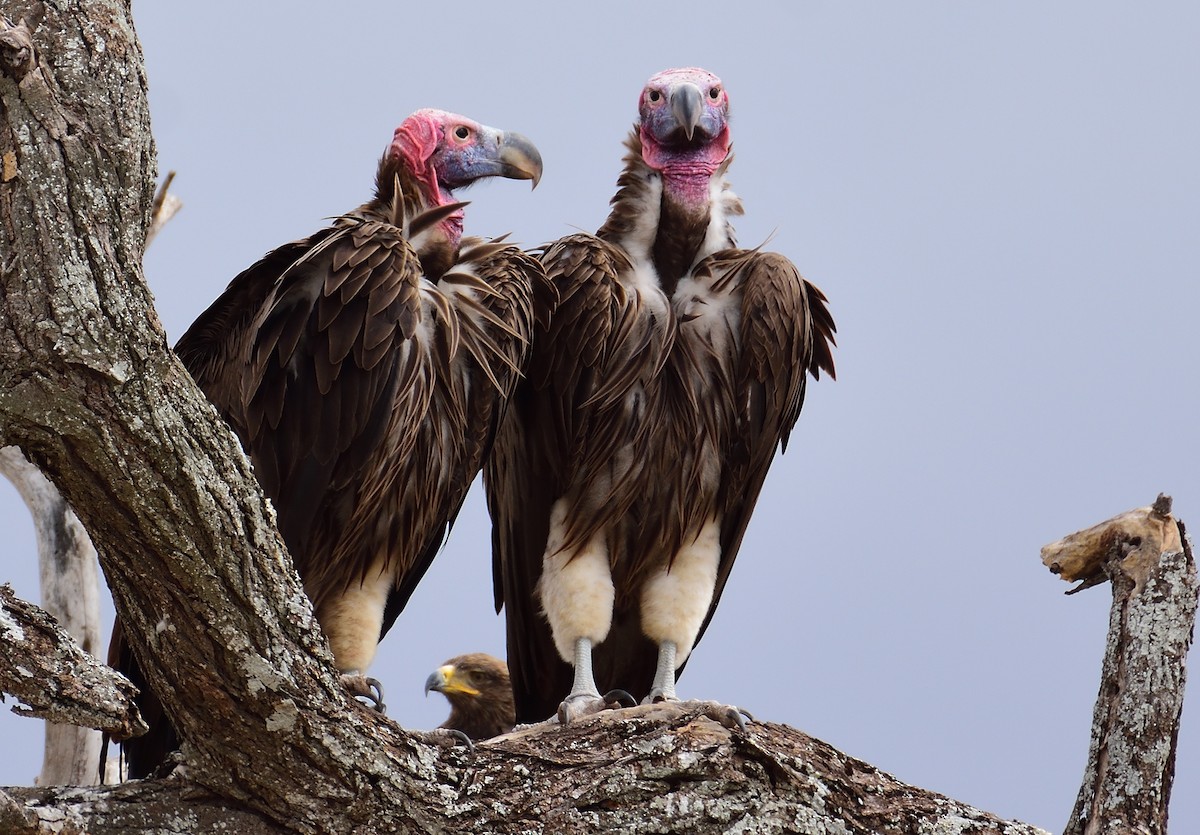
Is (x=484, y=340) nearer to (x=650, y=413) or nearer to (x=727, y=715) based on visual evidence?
→ (x=650, y=413)

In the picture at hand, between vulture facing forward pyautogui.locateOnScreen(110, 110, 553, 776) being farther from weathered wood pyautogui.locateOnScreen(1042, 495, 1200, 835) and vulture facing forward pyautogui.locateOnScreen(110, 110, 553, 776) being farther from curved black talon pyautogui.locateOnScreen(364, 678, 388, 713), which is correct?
weathered wood pyautogui.locateOnScreen(1042, 495, 1200, 835)

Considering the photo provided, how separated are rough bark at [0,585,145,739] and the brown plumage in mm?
4665

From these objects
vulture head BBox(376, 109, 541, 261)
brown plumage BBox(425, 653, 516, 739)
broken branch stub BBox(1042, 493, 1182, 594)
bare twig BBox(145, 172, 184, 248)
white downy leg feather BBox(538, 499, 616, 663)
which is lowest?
broken branch stub BBox(1042, 493, 1182, 594)

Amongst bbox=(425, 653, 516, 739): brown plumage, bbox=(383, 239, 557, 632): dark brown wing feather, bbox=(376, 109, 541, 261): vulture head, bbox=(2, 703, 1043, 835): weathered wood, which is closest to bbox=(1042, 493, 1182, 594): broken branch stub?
bbox=(2, 703, 1043, 835): weathered wood

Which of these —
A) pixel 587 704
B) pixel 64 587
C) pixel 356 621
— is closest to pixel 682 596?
pixel 587 704

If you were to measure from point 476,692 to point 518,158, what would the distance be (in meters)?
3.31

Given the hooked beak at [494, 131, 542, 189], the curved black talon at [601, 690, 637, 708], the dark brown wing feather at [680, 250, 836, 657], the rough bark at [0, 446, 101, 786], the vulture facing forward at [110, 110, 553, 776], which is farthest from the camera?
the rough bark at [0, 446, 101, 786]

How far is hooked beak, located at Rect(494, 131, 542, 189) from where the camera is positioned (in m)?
5.35

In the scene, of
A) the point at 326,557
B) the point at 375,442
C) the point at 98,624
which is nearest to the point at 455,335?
the point at 375,442

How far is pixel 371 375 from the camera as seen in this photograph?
438 cm

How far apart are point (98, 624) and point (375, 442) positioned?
10.7 ft

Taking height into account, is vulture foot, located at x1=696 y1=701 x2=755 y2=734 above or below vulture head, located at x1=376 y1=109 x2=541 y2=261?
below

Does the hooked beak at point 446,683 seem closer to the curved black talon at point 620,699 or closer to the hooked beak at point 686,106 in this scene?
the curved black talon at point 620,699

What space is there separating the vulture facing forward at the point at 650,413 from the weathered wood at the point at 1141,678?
4.55 ft
